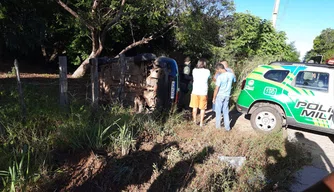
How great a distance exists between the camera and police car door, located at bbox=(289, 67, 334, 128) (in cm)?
520

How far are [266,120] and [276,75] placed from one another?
1142 mm

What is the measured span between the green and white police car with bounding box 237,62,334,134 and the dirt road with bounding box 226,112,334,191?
1.38 ft

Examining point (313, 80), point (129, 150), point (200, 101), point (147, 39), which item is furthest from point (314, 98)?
point (147, 39)

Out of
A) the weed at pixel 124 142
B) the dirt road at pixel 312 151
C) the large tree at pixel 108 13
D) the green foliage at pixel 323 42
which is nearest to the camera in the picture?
the weed at pixel 124 142

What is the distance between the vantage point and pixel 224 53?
12219 mm

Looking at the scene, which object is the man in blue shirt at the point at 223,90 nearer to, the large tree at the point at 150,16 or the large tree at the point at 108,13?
the large tree at the point at 150,16

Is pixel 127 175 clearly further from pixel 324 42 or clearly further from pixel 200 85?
pixel 324 42

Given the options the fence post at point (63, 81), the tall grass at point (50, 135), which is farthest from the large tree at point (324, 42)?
the fence post at point (63, 81)

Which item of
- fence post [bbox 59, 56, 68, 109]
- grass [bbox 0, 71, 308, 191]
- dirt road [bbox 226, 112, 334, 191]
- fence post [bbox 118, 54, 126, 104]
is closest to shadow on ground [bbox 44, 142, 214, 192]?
grass [bbox 0, 71, 308, 191]

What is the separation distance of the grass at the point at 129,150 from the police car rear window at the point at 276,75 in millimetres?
1685

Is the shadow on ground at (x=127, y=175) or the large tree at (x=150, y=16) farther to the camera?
the large tree at (x=150, y=16)

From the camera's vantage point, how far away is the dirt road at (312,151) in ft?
12.8

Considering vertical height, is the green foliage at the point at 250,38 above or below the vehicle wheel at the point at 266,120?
above

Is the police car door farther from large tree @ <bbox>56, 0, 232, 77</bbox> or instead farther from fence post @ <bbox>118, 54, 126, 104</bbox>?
large tree @ <bbox>56, 0, 232, 77</bbox>
